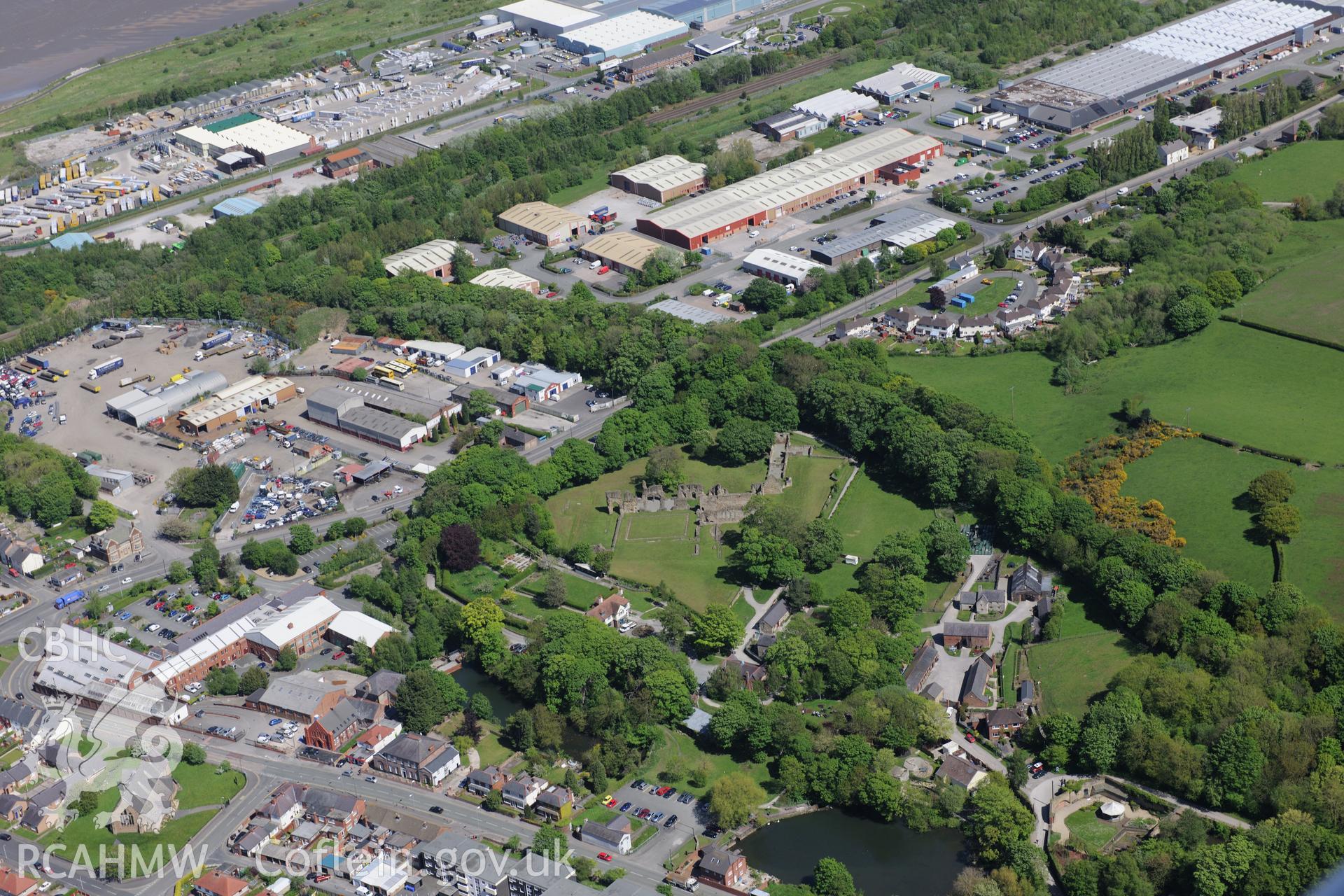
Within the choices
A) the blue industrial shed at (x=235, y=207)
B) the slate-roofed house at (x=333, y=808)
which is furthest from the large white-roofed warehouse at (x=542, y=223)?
the slate-roofed house at (x=333, y=808)

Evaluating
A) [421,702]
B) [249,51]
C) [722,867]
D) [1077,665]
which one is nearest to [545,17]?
[249,51]

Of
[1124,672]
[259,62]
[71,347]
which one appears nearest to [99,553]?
[71,347]

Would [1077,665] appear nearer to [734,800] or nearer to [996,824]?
[996,824]

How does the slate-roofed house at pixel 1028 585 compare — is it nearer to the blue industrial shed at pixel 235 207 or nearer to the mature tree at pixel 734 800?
the mature tree at pixel 734 800

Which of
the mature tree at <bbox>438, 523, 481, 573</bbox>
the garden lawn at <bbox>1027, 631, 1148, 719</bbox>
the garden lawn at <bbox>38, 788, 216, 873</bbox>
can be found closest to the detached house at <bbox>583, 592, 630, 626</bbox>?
the mature tree at <bbox>438, 523, 481, 573</bbox>

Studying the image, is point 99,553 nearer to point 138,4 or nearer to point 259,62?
point 259,62
